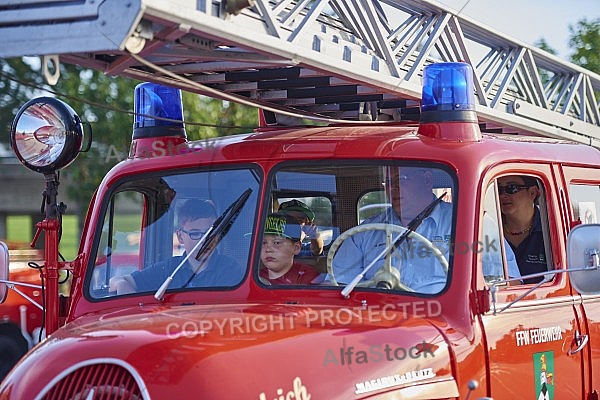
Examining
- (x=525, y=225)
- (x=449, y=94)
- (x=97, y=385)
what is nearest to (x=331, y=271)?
(x=449, y=94)

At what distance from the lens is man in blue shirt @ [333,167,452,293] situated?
409cm

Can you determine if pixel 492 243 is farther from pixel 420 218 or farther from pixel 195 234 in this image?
pixel 195 234

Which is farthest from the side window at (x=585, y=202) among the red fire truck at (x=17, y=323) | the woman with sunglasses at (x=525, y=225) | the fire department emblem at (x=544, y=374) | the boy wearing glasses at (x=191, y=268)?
the red fire truck at (x=17, y=323)

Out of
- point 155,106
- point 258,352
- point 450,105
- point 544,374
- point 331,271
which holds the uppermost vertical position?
point 155,106

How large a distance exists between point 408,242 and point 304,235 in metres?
0.54

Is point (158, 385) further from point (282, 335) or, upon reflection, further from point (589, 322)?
point (589, 322)

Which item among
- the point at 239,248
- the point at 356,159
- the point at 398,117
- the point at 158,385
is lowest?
the point at 158,385

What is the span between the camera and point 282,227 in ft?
14.6

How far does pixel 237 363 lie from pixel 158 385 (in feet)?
0.83

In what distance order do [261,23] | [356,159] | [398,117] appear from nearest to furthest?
[261,23], [356,159], [398,117]

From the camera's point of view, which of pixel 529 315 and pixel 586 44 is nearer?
pixel 529 315

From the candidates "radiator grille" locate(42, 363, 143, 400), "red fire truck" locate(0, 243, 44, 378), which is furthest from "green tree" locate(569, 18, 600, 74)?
"radiator grille" locate(42, 363, 143, 400)

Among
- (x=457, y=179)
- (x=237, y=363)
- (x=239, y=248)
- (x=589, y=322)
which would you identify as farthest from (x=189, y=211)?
(x=589, y=322)

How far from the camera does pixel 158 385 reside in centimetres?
316
